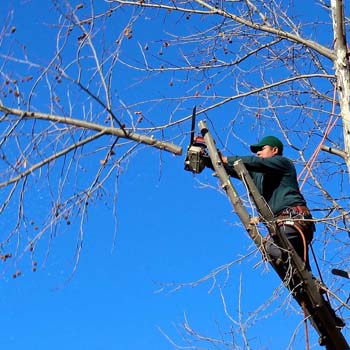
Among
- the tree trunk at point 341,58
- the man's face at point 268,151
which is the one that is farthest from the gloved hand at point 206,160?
the tree trunk at point 341,58

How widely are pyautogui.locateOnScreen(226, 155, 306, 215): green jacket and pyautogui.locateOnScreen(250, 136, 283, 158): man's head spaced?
1.11 feet

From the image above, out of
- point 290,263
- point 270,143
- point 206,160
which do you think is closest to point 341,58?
point 270,143

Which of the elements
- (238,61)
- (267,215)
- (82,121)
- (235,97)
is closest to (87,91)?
(82,121)

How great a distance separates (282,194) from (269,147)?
22.7 inches

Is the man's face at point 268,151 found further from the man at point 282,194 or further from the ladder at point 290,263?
the ladder at point 290,263

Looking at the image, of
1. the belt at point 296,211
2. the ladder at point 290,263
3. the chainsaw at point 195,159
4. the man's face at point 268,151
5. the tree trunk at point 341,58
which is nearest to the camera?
the ladder at point 290,263

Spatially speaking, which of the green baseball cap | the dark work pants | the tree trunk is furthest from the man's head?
the dark work pants

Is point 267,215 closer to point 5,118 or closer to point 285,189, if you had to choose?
point 285,189

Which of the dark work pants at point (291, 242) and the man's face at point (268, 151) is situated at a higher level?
the man's face at point (268, 151)

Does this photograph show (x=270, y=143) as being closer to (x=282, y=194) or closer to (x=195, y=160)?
(x=282, y=194)

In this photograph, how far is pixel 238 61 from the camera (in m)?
7.26

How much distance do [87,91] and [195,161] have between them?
1.13 m

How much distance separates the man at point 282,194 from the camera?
557 centimetres

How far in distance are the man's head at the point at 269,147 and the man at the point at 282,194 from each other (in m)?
0.23
